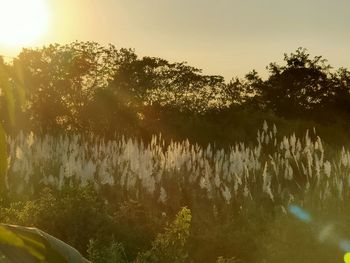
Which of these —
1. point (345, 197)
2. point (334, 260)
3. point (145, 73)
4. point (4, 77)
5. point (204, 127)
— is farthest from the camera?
point (145, 73)

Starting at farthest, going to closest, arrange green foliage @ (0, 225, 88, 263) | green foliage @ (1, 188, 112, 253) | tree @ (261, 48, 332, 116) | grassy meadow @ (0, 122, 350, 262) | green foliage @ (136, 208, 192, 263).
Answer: tree @ (261, 48, 332, 116) → green foliage @ (1, 188, 112, 253) → grassy meadow @ (0, 122, 350, 262) → green foliage @ (136, 208, 192, 263) → green foliage @ (0, 225, 88, 263)

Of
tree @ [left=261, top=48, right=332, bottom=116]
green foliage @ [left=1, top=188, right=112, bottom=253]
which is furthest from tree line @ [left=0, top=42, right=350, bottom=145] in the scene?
green foliage @ [left=1, top=188, right=112, bottom=253]

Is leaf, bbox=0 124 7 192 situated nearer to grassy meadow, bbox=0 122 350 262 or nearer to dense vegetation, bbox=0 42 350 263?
dense vegetation, bbox=0 42 350 263

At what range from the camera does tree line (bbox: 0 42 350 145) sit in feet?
74.9

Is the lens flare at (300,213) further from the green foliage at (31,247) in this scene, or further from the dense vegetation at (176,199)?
the green foliage at (31,247)

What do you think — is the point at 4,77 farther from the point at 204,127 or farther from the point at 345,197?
the point at 204,127

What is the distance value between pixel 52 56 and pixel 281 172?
21.2m

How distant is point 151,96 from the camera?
39219mm

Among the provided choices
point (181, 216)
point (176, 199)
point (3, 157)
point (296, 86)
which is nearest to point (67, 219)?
point (181, 216)

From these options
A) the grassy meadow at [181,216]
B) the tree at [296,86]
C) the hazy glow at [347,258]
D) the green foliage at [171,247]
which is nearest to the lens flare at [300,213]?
the grassy meadow at [181,216]

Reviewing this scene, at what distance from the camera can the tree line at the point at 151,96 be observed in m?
22.8

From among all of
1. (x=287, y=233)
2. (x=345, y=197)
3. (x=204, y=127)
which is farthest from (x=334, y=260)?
(x=204, y=127)

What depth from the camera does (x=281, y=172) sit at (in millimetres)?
9070

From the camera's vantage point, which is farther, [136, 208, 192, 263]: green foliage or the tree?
the tree
